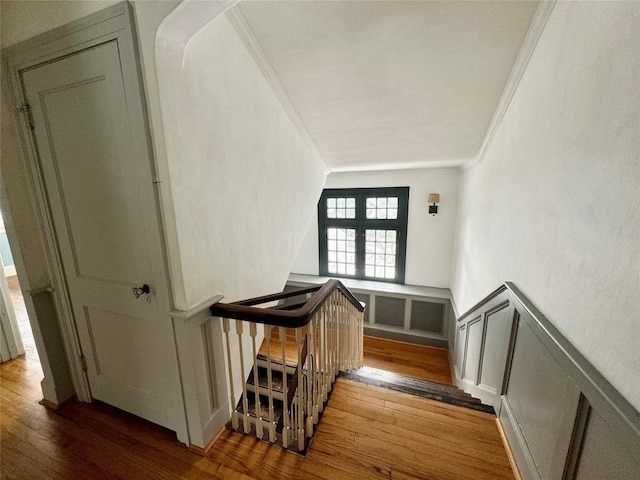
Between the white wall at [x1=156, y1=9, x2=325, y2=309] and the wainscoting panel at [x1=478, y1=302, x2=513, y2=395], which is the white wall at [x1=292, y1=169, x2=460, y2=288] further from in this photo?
the white wall at [x1=156, y1=9, x2=325, y2=309]

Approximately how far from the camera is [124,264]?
4.05 ft

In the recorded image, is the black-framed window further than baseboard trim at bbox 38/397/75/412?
Yes

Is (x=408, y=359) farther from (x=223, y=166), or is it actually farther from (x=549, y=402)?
(x=223, y=166)

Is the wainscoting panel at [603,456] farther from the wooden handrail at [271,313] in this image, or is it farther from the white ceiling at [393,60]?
the white ceiling at [393,60]

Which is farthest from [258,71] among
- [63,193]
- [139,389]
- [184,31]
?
[139,389]

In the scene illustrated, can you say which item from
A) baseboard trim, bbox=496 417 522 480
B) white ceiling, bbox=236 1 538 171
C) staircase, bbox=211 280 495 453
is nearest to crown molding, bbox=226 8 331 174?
white ceiling, bbox=236 1 538 171

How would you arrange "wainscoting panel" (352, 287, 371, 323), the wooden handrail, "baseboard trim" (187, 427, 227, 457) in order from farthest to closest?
"wainscoting panel" (352, 287, 371, 323) < "baseboard trim" (187, 427, 227, 457) < the wooden handrail

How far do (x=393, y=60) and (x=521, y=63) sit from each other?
75 centimetres

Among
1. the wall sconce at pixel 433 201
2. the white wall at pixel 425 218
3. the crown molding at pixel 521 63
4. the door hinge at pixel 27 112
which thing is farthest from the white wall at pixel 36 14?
the wall sconce at pixel 433 201

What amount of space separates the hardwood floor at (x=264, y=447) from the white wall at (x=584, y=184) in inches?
33.9

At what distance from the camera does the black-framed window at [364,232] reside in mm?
4293

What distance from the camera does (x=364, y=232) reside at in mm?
4496

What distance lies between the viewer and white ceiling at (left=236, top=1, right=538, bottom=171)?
4.36ft

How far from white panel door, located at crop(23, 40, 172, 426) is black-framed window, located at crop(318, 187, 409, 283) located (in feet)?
11.9
